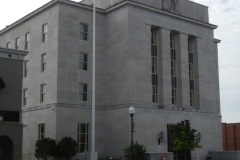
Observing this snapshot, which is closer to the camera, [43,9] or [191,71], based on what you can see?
[43,9]

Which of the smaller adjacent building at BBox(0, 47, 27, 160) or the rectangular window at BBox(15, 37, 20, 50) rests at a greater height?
the rectangular window at BBox(15, 37, 20, 50)

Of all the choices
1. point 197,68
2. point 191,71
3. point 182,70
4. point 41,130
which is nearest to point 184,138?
point 182,70

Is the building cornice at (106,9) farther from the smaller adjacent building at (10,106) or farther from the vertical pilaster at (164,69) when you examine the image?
the smaller adjacent building at (10,106)

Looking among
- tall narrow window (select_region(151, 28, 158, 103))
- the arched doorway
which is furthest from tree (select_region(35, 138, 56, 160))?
tall narrow window (select_region(151, 28, 158, 103))

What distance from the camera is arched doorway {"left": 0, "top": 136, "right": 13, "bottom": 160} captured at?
122 feet

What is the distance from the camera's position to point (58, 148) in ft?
140

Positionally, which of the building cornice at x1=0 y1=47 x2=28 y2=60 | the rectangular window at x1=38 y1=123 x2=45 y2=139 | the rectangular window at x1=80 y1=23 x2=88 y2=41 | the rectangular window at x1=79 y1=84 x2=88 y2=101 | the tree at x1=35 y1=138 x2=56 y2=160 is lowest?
the tree at x1=35 y1=138 x2=56 y2=160

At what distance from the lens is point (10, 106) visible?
3738 cm

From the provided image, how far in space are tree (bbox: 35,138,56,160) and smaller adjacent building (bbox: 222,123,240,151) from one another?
40596 millimetres

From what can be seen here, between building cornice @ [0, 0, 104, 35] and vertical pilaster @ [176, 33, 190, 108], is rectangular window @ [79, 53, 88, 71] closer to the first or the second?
building cornice @ [0, 0, 104, 35]

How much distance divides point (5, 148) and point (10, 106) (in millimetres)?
3764

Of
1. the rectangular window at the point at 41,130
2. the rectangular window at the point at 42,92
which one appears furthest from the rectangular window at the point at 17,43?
the rectangular window at the point at 41,130

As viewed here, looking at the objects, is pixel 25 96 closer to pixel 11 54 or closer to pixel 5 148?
pixel 11 54

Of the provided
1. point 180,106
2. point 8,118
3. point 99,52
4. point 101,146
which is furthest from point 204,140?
point 8,118
